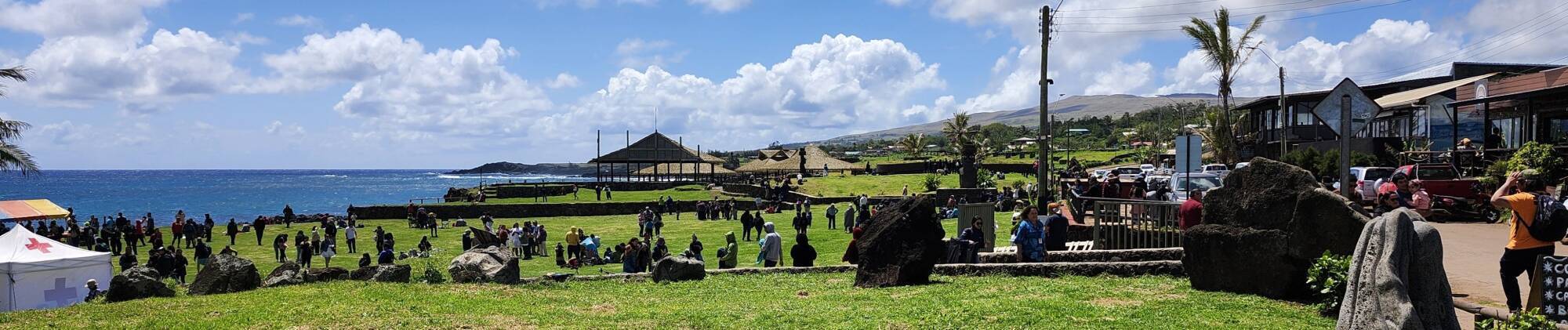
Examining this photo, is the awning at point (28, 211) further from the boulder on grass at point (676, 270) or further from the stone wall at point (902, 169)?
the stone wall at point (902, 169)

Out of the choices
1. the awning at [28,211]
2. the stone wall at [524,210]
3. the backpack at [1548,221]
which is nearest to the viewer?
the backpack at [1548,221]

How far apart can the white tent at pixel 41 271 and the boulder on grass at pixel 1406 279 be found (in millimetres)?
16896

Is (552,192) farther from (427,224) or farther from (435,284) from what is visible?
(435,284)

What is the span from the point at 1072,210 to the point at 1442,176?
7.81m

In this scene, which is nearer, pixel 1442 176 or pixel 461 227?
pixel 1442 176

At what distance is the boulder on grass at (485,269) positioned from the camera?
526 inches

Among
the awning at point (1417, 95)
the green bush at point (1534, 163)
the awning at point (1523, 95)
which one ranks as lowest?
→ the green bush at point (1534, 163)

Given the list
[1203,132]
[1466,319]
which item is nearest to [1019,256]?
[1466,319]

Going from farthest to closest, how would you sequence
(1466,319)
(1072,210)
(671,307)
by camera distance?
(1072,210) → (671,307) → (1466,319)

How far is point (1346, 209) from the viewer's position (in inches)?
321

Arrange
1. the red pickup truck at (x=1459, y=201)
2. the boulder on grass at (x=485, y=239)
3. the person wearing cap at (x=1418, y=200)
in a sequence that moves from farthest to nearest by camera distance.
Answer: the boulder on grass at (x=485, y=239) → the red pickup truck at (x=1459, y=201) → the person wearing cap at (x=1418, y=200)

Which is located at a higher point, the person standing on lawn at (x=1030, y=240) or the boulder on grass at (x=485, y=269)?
the person standing on lawn at (x=1030, y=240)

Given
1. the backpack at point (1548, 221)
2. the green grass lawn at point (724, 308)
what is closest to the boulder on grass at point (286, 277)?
the green grass lawn at point (724, 308)

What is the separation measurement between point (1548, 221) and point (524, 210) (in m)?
41.8
